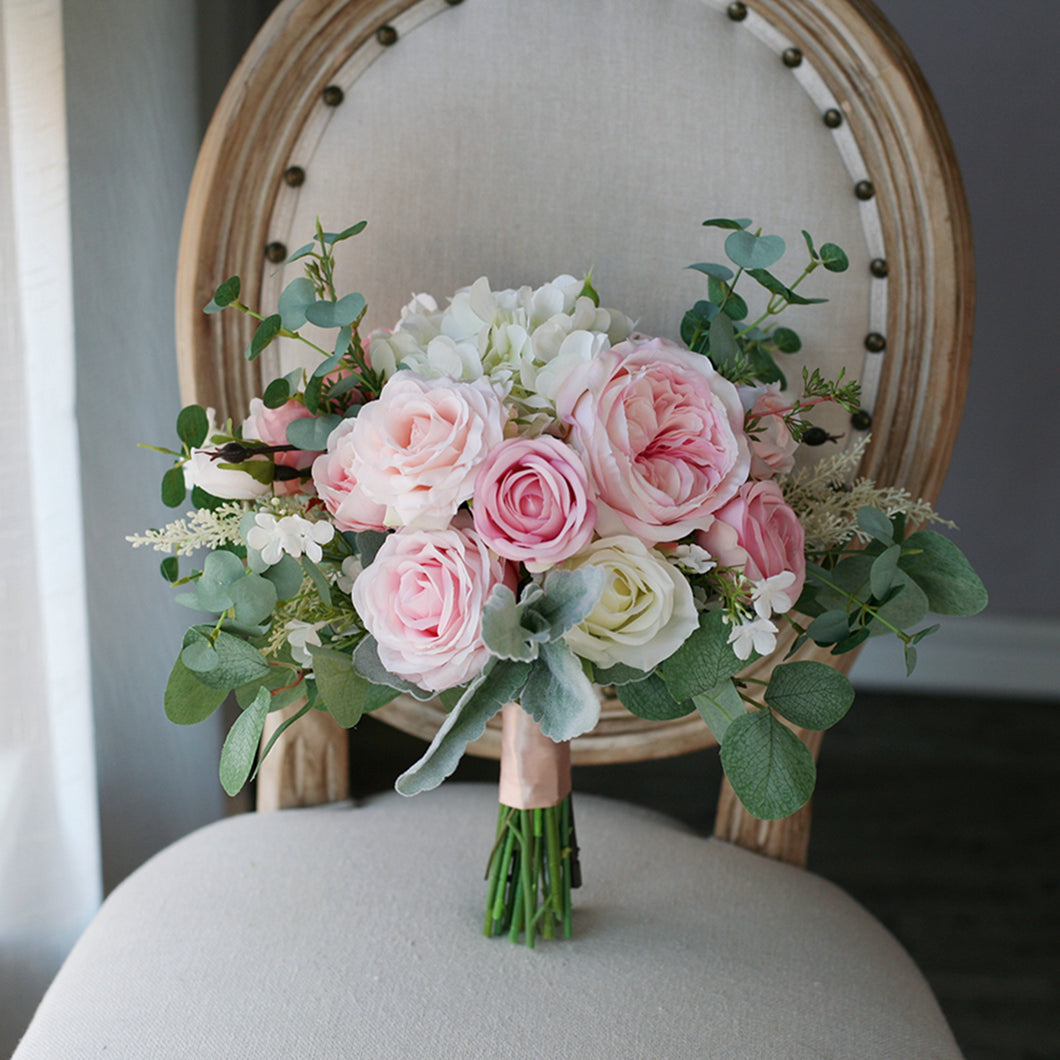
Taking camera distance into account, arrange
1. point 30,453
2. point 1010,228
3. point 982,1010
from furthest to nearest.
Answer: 1. point 1010,228
2. point 982,1010
3. point 30,453

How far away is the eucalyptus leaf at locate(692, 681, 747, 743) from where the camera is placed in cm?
49

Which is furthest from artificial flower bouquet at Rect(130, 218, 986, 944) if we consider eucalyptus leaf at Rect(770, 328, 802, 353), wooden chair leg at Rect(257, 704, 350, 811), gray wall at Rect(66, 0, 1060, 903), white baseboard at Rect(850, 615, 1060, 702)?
white baseboard at Rect(850, 615, 1060, 702)

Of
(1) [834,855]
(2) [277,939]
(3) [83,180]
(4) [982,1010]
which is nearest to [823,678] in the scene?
(2) [277,939]

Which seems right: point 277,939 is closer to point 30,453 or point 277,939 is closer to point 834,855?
point 30,453

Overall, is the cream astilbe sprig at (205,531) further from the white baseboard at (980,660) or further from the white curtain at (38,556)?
the white baseboard at (980,660)

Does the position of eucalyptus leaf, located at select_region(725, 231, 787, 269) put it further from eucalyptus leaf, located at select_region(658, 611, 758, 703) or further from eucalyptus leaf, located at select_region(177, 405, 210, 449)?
eucalyptus leaf, located at select_region(177, 405, 210, 449)

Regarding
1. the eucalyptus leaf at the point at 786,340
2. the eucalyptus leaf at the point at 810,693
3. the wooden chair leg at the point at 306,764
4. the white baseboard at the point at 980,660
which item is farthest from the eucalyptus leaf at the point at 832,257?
the white baseboard at the point at 980,660

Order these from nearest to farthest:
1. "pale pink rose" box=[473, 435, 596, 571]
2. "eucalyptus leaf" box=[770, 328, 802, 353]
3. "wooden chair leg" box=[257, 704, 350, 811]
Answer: "pale pink rose" box=[473, 435, 596, 571]
"eucalyptus leaf" box=[770, 328, 802, 353]
"wooden chair leg" box=[257, 704, 350, 811]

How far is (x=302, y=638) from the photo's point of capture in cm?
48

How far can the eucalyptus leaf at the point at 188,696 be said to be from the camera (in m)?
0.51

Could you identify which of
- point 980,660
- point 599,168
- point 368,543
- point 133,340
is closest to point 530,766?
point 368,543

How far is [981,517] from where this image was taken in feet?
6.04

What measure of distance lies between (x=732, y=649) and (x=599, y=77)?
0.41m

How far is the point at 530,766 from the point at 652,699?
0.35 feet
